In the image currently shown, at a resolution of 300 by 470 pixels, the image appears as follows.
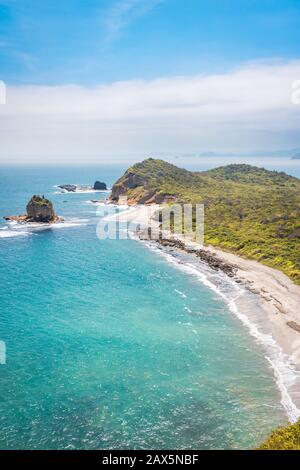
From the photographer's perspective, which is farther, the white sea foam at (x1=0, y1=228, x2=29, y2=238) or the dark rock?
the dark rock

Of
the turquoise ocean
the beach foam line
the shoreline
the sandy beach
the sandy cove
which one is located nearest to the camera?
the turquoise ocean

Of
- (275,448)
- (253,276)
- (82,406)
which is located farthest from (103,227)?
(275,448)

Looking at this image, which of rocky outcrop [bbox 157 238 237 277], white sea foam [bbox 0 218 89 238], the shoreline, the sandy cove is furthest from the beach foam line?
white sea foam [bbox 0 218 89 238]

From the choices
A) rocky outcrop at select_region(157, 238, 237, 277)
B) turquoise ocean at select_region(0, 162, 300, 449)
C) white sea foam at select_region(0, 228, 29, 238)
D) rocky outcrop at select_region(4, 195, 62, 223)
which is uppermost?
rocky outcrop at select_region(4, 195, 62, 223)

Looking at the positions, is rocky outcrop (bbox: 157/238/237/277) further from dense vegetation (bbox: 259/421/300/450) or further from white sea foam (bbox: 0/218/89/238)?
dense vegetation (bbox: 259/421/300/450)

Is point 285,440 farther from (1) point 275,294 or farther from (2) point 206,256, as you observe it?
(2) point 206,256

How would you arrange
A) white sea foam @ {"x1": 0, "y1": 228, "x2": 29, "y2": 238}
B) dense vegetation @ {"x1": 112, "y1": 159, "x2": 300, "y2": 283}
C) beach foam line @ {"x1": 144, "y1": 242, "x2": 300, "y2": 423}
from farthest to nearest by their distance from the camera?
white sea foam @ {"x1": 0, "y1": 228, "x2": 29, "y2": 238} → dense vegetation @ {"x1": 112, "y1": 159, "x2": 300, "y2": 283} → beach foam line @ {"x1": 144, "y1": 242, "x2": 300, "y2": 423}
